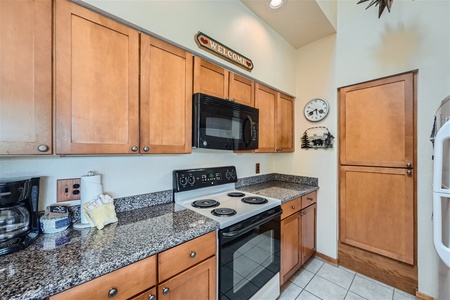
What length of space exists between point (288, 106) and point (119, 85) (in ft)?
6.82

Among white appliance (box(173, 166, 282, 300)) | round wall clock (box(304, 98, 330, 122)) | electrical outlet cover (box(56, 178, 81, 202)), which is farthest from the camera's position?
round wall clock (box(304, 98, 330, 122))

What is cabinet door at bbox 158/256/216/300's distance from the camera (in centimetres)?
95

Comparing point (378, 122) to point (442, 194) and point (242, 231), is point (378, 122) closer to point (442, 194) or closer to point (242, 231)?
point (442, 194)

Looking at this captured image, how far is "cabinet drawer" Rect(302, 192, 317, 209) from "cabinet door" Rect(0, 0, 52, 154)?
219 centimetres

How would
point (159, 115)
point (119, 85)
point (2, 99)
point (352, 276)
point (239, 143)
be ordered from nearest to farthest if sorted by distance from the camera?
point (2, 99) < point (119, 85) < point (159, 115) < point (239, 143) < point (352, 276)

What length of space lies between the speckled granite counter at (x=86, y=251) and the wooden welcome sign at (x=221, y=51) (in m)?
1.33

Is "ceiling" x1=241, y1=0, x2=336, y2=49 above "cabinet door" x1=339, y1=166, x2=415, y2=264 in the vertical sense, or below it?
above

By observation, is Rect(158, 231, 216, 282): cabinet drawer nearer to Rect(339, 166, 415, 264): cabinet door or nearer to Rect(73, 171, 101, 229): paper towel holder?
Rect(73, 171, 101, 229): paper towel holder

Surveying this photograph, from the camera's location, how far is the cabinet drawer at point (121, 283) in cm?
70

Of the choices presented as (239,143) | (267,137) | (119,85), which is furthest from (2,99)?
(267,137)

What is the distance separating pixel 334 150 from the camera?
222cm

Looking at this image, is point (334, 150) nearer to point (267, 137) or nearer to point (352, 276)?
point (267, 137)

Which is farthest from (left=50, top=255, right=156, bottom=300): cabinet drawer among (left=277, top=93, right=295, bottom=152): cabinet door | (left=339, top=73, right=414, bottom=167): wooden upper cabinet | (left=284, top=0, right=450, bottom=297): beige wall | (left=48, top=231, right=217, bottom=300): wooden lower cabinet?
(left=339, top=73, right=414, bottom=167): wooden upper cabinet

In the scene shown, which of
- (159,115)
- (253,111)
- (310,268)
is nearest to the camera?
(159,115)
